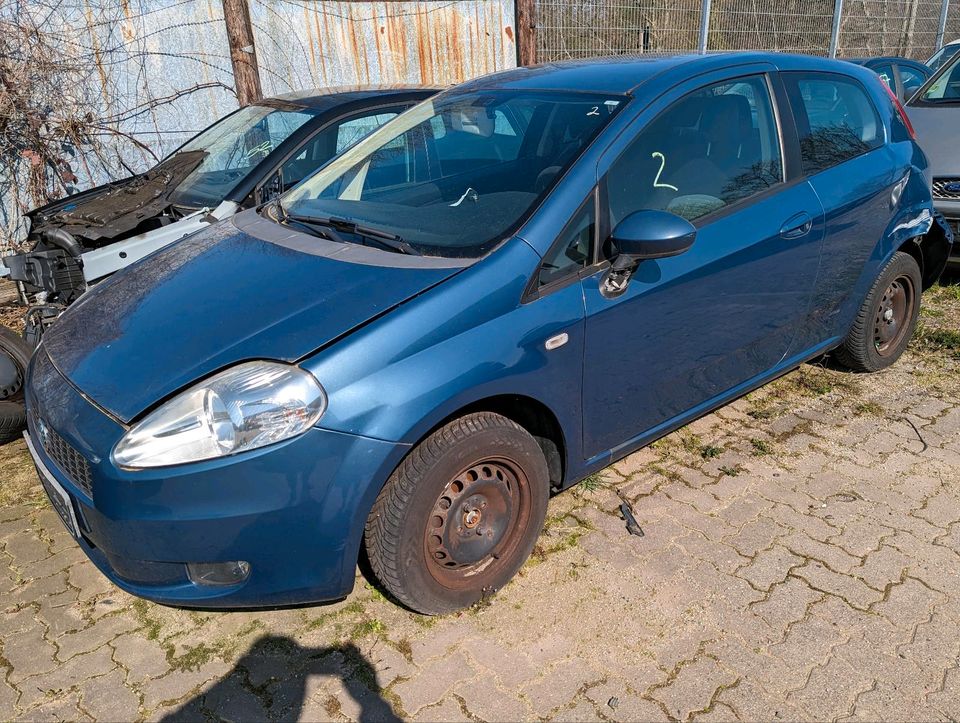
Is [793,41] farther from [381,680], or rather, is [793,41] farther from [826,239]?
[381,680]

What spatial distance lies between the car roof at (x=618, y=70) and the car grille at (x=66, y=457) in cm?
239

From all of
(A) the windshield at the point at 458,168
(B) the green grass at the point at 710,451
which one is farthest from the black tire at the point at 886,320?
(A) the windshield at the point at 458,168

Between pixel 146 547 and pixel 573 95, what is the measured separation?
7.83 ft

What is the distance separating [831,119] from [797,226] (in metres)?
0.77

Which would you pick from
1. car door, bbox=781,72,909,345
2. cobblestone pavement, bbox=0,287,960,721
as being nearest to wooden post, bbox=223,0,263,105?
cobblestone pavement, bbox=0,287,960,721

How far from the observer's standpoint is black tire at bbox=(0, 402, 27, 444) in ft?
13.0

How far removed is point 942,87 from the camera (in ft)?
21.6

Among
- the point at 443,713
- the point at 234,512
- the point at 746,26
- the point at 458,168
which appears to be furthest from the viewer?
the point at 746,26

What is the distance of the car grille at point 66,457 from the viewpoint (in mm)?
2371

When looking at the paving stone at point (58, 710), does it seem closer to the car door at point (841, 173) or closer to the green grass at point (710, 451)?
the green grass at point (710, 451)

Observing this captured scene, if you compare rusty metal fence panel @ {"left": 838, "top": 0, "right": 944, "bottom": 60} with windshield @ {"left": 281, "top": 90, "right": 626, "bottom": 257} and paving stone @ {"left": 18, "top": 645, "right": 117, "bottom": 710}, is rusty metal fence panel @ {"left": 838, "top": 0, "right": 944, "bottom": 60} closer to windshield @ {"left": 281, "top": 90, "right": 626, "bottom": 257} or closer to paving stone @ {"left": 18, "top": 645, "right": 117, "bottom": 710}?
windshield @ {"left": 281, "top": 90, "right": 626, "bottom": 257}

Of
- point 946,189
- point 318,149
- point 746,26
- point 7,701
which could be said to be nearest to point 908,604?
point 7,701

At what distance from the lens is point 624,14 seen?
10117 mm

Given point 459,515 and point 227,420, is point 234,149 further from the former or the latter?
point 459,515
